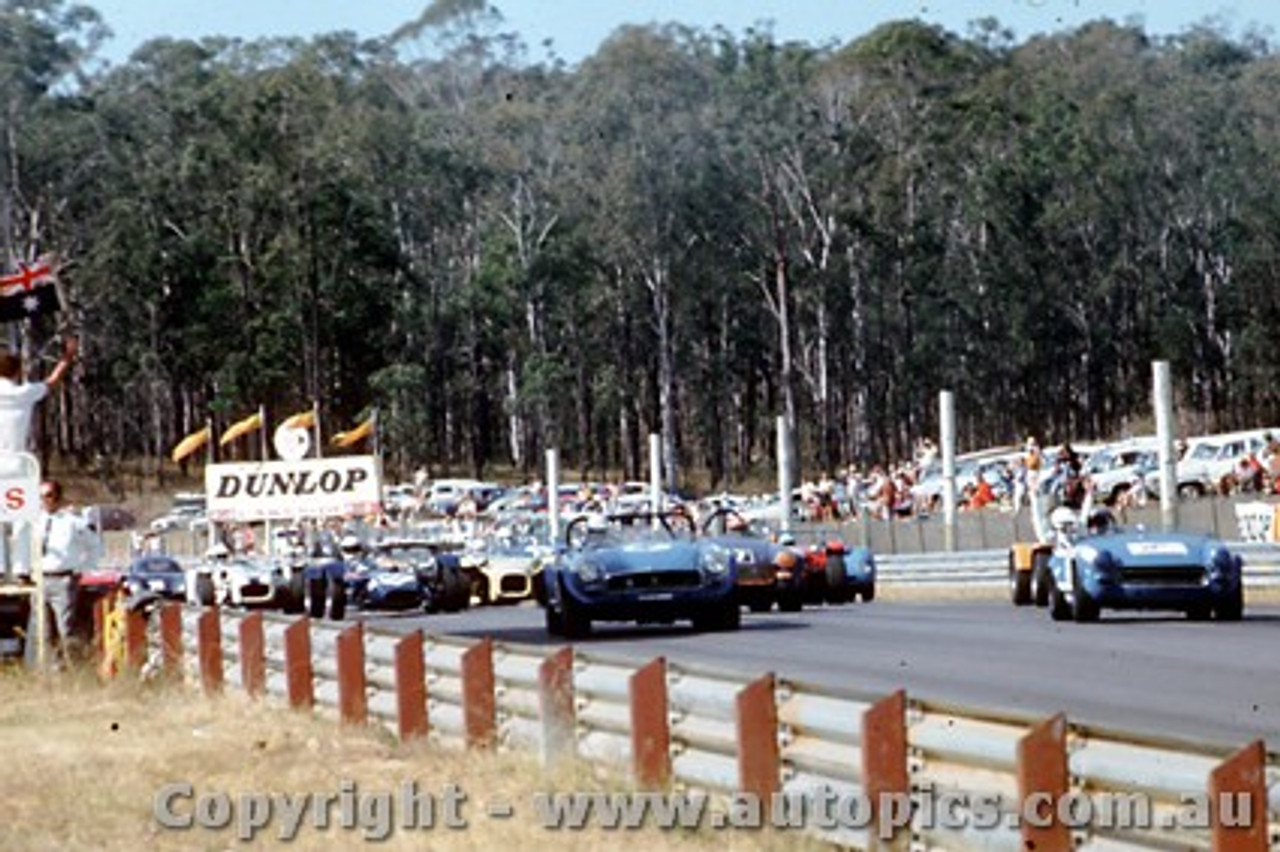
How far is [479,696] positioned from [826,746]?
4.08 m

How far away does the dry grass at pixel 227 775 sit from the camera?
12.6m

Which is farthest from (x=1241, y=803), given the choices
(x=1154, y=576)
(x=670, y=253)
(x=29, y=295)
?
(x=670, y=253)

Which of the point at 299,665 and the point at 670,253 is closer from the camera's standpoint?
the point at 299,665

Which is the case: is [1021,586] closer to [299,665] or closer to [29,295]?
[29,295]

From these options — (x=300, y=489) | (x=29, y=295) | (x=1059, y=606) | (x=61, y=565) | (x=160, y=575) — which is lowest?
(x=1059, y=606)

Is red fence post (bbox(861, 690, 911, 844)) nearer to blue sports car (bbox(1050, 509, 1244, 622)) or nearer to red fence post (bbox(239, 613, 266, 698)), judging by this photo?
red fence post (bbox(239, 613, 266, 698))

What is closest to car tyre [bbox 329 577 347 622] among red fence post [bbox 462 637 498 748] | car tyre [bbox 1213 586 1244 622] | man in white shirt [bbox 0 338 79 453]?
car tyre [bbox 1213 586 1244 622]

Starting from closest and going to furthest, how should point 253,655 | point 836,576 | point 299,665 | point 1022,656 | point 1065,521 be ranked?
point 299,665, point 253,655, point 1022,656, point 1065,521, point 836,576

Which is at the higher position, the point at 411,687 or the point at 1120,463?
the point at 1120,463

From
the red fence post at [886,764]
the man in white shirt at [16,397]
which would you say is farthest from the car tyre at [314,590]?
the red fence post at [886,764]

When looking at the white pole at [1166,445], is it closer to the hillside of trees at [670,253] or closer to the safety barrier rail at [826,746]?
the safety barrier rail at [826,746]

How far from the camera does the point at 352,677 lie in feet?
58.0

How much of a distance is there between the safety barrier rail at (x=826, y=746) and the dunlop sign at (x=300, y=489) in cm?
2092

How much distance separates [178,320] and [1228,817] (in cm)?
9175
